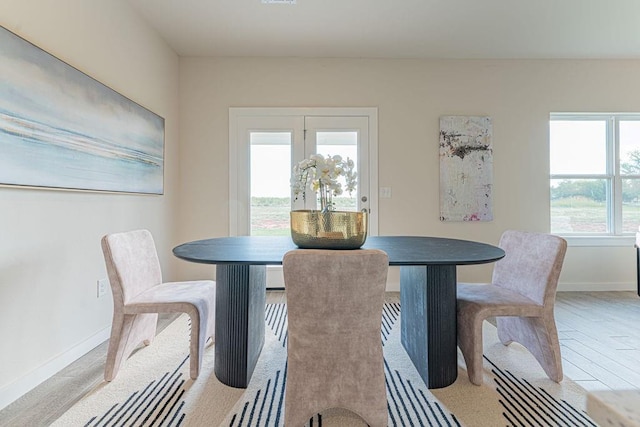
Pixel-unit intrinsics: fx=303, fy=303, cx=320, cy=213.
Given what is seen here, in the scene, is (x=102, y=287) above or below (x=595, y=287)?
above

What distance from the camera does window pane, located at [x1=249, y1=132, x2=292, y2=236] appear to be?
3.25 m

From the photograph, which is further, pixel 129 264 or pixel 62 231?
pixel 62 231

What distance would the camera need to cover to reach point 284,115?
323cm

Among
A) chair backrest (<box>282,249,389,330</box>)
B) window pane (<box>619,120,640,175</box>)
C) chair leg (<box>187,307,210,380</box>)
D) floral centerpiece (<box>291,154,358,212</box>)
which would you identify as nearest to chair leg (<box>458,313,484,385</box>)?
chair backrest (<box>282,249,389,330</box>)

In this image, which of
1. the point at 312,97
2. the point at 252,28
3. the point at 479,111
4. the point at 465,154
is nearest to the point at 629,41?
the point at 479,111

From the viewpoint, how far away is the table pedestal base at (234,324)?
149cm

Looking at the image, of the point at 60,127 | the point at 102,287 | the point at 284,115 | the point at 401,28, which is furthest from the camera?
the point at 284,115

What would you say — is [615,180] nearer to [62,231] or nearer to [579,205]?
[579,205]

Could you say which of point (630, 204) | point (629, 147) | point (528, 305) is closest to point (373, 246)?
point (528, 305)

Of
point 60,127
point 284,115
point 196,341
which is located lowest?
point 196,341

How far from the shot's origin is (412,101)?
3.28 meters

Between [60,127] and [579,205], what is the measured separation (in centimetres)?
468

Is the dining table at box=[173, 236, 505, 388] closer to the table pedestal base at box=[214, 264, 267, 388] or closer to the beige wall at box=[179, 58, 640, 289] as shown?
the table pedestal base at box=[214, 264, 267, 388]

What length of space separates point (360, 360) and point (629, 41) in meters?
4.02
